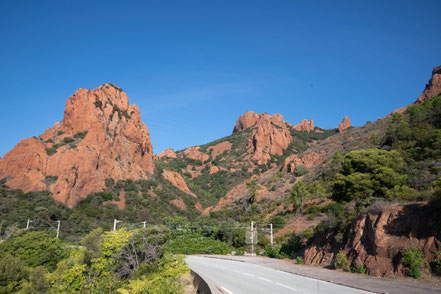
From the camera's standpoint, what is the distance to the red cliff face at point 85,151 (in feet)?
168

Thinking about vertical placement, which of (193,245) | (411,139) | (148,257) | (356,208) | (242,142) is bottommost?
(193,245)

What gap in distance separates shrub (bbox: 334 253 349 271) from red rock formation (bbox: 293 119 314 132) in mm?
135554

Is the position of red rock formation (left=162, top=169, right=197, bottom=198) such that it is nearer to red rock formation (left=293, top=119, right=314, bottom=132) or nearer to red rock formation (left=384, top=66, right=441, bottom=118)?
red rock formation (left=384, top=66, right=441, bottom=118)

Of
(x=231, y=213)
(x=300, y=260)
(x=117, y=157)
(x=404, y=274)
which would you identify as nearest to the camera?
(x=404, y=274)

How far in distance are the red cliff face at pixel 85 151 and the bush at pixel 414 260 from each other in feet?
172

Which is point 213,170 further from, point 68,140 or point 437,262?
point 437,262

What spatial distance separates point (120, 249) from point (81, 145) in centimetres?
5605

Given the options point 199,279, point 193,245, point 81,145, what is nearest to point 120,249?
point 199,279

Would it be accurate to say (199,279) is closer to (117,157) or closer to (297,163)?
(297,163)

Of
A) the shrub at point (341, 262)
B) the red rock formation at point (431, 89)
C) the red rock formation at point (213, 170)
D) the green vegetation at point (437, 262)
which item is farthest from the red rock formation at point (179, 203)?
the red rock formation at point (431, 89)

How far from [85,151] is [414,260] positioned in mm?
58897

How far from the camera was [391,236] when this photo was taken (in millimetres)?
11828

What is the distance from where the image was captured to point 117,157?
2623 inches

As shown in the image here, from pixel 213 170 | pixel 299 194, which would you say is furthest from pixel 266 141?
pixel 299 194
